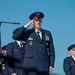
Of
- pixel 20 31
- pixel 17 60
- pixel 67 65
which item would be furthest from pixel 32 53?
pixel 67 65

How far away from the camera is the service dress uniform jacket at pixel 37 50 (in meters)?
6.25

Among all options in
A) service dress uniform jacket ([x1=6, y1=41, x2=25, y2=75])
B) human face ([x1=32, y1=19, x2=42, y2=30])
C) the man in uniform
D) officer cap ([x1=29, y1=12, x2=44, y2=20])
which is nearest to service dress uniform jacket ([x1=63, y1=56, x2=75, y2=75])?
service dress uniform jacket ([x1=6, y1=41, x2=25, y2=75])

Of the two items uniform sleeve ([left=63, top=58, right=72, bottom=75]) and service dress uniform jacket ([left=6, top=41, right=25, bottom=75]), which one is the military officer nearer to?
uniform sleeve ([left=63, top=58, right=72, bottom=75])

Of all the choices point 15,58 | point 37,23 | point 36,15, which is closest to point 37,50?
point 37,23

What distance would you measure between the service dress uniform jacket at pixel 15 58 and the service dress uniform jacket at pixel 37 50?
0.79 meters

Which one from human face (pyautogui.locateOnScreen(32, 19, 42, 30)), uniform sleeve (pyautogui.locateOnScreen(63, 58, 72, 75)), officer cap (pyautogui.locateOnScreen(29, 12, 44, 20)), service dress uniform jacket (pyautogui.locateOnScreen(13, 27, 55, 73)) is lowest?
uniform sleeve (pyautogui.locateOnScreen(63, 58, 72, 75))

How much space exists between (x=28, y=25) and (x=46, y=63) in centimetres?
88

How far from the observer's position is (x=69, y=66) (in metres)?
9.09

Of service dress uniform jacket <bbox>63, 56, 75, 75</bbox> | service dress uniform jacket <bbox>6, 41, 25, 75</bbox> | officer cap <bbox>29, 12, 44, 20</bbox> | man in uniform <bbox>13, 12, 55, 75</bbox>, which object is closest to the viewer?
man in uniform <bbox>13, 12, 55, 75</bbox>

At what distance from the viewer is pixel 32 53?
630cm

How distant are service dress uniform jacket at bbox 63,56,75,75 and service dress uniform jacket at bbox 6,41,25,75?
1738 millimetres

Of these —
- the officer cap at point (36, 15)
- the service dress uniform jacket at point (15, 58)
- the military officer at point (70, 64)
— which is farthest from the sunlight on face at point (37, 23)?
the military officer at point (70, 64)

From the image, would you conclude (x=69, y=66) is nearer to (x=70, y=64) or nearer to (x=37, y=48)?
(x=70, y=64)

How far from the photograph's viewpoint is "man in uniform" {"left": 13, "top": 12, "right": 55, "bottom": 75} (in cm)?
623
